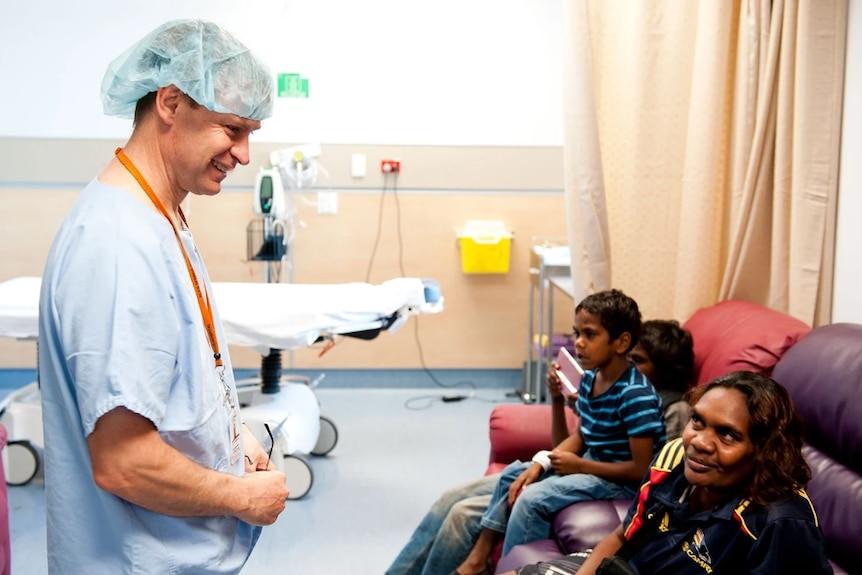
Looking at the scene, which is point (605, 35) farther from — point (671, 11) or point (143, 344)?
point (143, 344)

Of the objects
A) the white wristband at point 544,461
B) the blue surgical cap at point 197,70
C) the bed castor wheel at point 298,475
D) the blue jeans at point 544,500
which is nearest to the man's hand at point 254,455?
the blue surgical cap at point 197,70

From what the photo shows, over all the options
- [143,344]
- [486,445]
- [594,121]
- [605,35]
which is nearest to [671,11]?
[605,35]

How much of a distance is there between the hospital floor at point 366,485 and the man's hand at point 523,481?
2.20 feet

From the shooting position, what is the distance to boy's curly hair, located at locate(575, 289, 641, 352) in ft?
7.60

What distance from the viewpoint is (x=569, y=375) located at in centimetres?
256

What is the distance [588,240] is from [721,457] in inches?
53.4

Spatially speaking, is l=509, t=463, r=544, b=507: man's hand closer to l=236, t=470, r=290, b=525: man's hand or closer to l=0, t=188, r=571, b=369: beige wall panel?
l=236, t=470, r=290, b=525: man's hand

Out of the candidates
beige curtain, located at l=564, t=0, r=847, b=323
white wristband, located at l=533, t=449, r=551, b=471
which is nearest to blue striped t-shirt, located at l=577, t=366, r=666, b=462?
white wristband, located at l=533, t=449, r=551, b=471

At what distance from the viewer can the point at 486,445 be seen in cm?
395

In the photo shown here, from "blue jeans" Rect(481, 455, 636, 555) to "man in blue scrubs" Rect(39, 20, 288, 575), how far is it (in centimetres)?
98

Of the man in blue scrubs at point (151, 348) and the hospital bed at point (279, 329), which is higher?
the man in blue scrubs at point (151, 348)

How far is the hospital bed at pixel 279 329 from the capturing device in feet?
9.97

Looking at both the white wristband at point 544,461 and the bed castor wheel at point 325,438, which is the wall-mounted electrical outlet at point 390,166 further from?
the white wristband at point 544,461

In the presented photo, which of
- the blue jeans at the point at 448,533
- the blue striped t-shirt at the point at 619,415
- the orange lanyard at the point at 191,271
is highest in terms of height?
the orange lanyard at the point at 191,271
